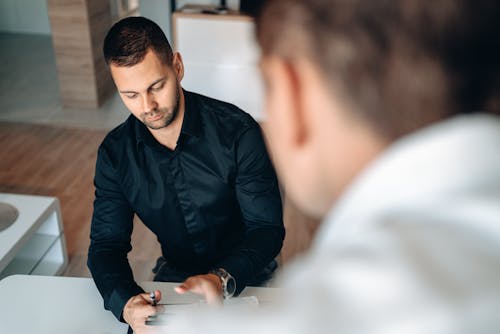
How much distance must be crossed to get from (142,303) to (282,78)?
83 cm

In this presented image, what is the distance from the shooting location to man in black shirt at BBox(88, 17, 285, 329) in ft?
4.30

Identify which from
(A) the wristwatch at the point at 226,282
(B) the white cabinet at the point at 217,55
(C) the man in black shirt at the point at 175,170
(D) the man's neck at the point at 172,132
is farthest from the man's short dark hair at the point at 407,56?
(B) the white cabinet at the point at 217,55

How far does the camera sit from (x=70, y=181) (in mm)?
3148

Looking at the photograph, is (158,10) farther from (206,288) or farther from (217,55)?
(206,288)

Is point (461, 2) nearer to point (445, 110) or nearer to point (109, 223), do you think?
point (445, 110)

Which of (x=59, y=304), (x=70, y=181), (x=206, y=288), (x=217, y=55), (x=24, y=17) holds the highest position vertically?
(x=206, y=288)

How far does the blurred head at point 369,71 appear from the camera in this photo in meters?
0.33

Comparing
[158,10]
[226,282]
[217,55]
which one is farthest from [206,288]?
[158,10]

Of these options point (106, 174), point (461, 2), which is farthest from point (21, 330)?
point (461, 2)

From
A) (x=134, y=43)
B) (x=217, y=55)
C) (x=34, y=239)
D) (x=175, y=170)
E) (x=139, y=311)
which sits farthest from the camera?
(x=217, y=55)

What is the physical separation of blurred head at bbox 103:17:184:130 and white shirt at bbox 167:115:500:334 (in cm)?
102

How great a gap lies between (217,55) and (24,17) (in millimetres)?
4490

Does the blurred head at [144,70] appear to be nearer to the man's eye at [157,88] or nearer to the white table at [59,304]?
the man's eye at [157,88]

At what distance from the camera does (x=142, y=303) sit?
1.08 m
